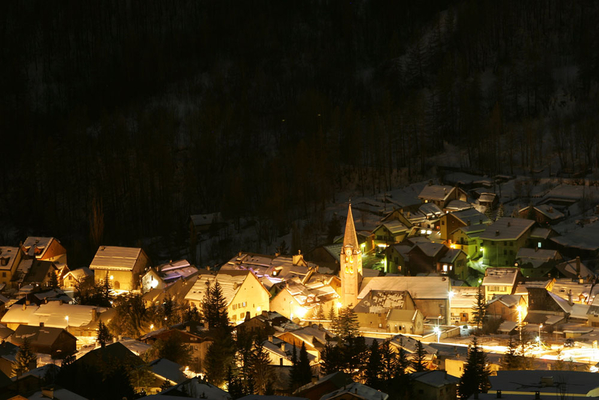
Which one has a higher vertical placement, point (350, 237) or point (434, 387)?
point (350, 237)

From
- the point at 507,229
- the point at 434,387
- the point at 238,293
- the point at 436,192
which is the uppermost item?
the point at 436,192

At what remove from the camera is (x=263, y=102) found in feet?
323

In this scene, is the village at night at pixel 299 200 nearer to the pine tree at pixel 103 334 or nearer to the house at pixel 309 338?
the house at pixel 309 338

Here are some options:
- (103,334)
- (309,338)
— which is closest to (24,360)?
(103,334)

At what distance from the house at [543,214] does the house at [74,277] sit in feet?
109

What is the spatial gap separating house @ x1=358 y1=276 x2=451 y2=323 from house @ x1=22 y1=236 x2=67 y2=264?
26.3m

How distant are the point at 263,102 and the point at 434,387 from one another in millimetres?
67447

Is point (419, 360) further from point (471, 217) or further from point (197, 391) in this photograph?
point (471, 217)

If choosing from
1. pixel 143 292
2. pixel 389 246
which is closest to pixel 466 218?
pixel 389 246

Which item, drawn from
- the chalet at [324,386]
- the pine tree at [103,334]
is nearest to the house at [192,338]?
the pine tree at [103,334]

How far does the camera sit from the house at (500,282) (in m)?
52.8

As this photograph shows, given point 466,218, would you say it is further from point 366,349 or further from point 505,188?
point 366,349

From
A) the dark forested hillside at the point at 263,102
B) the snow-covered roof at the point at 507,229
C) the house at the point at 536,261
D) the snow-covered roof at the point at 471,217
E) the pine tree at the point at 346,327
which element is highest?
the dark forested hillside at the point at 263,102

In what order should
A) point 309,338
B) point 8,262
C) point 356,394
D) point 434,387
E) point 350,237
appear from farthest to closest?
point 8,262
point 350,237
point 309,338
point 434,387
point 356,394
